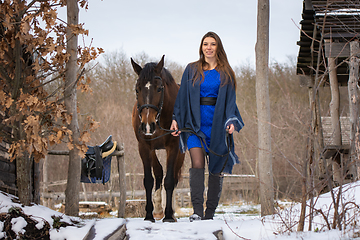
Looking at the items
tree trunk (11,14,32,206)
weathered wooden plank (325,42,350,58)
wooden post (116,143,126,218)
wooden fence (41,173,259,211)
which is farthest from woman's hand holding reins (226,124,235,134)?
wooden fence (41,173,259,211)

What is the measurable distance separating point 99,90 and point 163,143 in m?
19.7

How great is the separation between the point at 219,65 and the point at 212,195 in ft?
4.94

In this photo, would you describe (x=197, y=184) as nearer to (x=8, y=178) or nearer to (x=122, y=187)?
(x=8, y=178)

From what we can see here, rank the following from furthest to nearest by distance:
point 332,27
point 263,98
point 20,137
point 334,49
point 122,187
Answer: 1. point 332,27
2. point 334,49
3. point 122,187
4. point 263,98
5. point 20,137

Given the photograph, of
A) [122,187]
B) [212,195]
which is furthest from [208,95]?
[122,187]

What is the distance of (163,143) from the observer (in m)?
4.82

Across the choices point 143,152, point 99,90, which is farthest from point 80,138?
point 99,90

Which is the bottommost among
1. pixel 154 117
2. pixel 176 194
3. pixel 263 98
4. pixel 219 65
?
pixel 176 194

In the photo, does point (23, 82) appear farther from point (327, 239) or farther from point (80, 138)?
point (327, 239)

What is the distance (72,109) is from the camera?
483cm

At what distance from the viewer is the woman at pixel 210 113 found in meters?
4.00

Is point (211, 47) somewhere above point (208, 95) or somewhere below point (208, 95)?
above

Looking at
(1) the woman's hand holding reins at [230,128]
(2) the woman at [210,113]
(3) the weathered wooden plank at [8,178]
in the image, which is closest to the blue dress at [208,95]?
(2) the woman at [210,113]

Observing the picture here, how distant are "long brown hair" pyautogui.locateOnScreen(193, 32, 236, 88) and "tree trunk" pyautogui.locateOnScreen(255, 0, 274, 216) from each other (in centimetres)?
160
